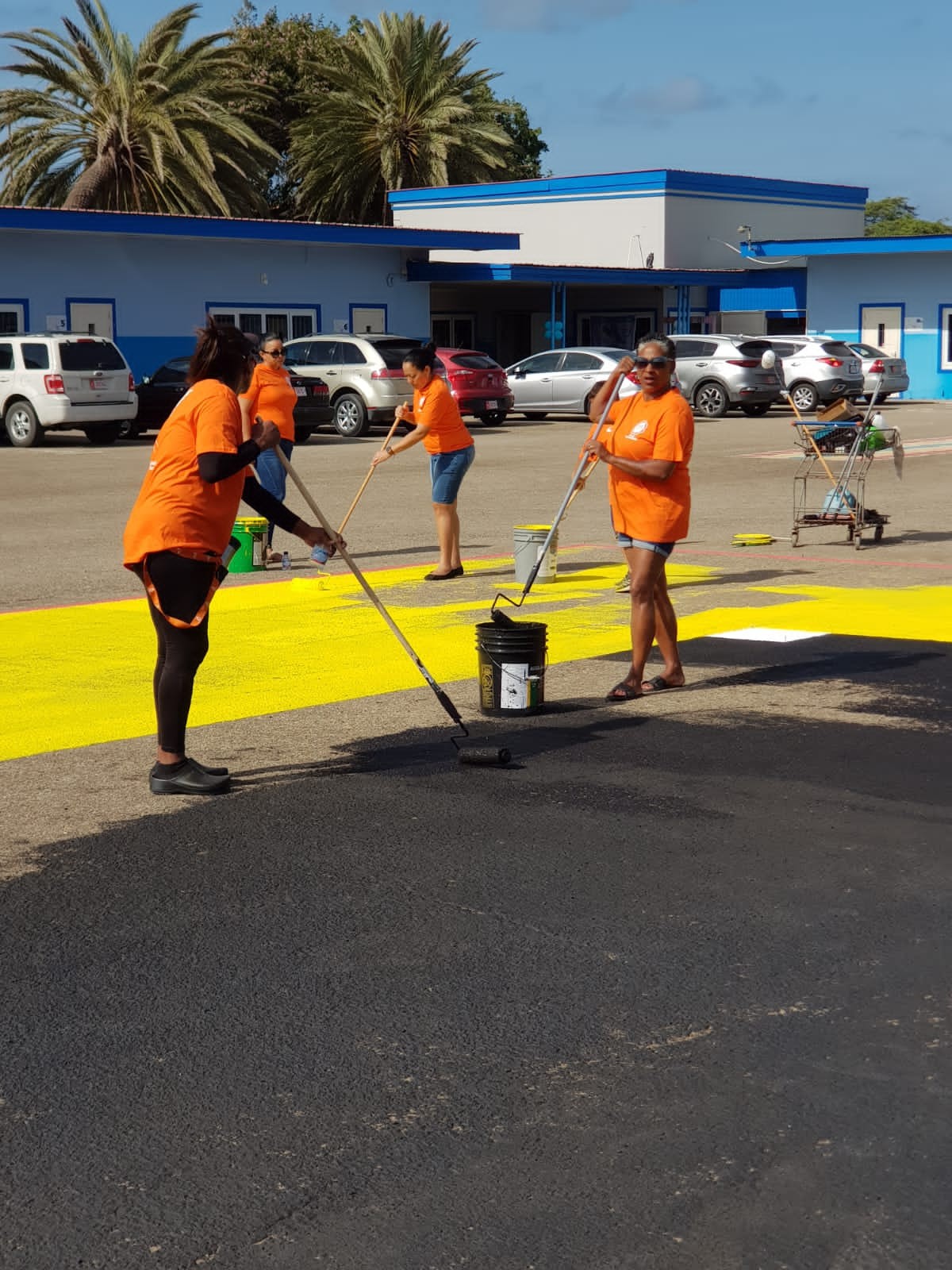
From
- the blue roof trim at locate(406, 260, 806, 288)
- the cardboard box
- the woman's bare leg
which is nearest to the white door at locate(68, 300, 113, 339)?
the blue roof trim at locate(406, 260, 806, 288)

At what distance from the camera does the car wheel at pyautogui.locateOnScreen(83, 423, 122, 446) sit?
→ 29731 millimetres

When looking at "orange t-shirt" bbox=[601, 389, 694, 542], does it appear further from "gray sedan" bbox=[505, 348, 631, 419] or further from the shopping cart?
"gray sedan" bbox=[505, 348, 631, 419]

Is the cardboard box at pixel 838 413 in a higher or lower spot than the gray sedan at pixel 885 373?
lower

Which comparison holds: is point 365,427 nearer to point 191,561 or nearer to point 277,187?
point 191,561

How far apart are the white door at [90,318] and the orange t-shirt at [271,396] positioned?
75.8 feet

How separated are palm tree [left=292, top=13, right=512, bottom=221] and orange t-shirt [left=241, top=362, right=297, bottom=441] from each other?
43170mm

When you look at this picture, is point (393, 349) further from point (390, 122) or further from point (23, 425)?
point (390, 122)

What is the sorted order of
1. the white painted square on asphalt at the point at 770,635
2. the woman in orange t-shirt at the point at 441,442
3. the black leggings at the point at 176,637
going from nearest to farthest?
the black leggings at the point at 176,637 < the white painted square on asphalt at the point at 770,635 < the woman in orange t-shirt at the point at 441,442

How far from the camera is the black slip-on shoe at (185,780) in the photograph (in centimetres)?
682

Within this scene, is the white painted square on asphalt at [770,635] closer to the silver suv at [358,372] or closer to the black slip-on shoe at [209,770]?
the black slip-on shoe at [209,770]

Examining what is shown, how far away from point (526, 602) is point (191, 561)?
5.43 metres

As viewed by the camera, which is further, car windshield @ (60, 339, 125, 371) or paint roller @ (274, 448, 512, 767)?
car windshield @ (60, 339, 125, 371)

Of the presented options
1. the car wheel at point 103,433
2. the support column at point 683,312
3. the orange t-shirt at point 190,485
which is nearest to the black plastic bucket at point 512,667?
the orange t-shirt at point 190,485

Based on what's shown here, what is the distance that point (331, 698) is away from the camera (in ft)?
28.7
